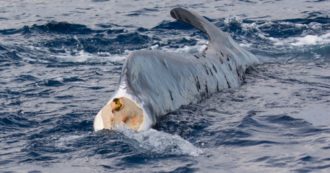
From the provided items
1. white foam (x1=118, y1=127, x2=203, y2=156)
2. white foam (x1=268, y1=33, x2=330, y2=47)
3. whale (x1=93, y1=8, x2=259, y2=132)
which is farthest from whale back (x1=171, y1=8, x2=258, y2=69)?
white foam (x1=118, y1=127, x2=203, y2=156)

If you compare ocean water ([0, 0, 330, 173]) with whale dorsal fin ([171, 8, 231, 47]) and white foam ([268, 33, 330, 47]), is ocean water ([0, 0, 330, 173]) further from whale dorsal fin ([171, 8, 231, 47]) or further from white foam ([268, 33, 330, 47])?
whale dorsal fin ([171, 8, 231, 47])

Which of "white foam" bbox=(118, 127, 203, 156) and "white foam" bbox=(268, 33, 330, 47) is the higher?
"white foam" bbox=(118, 127, 203, 156)

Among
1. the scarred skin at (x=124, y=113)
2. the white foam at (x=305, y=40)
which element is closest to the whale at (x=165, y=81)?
the scarred skin at (x=124, y=113)

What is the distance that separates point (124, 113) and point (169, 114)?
3.49ft

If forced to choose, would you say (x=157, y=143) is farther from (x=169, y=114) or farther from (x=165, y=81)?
(x=165, y=81)

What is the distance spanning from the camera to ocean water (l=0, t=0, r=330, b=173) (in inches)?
370

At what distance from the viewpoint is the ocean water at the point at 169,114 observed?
941 cm

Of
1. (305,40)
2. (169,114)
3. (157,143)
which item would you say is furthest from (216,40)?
(157,143)

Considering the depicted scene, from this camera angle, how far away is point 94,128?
9.93 meters

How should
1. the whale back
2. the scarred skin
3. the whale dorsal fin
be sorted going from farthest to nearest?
the whale dorsal fin < the whale back < the scarred skin

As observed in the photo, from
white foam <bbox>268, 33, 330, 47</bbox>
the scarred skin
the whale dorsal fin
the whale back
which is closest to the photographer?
the scarred skin

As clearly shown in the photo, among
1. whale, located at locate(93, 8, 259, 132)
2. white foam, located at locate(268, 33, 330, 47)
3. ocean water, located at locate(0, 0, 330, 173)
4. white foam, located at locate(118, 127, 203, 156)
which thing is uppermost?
whale, located at locate(93, 8, 259, 132)

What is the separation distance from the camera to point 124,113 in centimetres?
936

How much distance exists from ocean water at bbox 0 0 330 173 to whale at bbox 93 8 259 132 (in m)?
0.14
